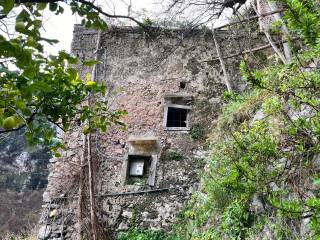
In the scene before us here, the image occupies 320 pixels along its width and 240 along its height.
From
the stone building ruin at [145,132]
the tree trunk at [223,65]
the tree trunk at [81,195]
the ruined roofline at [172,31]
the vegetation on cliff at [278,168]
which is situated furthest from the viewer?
the ruined roofline at [172,31]

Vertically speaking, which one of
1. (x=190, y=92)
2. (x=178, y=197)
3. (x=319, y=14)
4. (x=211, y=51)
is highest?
(x=211, y=51)

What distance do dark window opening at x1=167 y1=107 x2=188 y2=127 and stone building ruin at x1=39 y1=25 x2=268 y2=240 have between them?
0.02m

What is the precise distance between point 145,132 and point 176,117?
2.43 feet

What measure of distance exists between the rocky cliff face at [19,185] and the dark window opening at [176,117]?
27.0ft

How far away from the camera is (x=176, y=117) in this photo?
7.19 m

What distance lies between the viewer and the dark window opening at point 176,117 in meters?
7.12

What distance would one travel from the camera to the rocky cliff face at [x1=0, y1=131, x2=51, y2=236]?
13812 millimetres

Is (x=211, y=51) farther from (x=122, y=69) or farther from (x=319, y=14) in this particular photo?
(x=319, y=14)

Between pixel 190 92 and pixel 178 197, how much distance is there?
6.89 ft

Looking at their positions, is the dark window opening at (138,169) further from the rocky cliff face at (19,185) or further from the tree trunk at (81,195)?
the rocky cliff face at (19,185)

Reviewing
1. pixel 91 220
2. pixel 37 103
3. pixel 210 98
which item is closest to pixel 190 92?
pixel 210 98

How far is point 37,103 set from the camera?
1964 mm

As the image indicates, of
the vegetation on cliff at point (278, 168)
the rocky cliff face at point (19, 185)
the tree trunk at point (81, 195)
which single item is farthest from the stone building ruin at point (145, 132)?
the rocky cliff face at point (19, 185)

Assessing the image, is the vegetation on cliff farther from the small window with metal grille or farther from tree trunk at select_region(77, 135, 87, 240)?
the small window with metal grille
